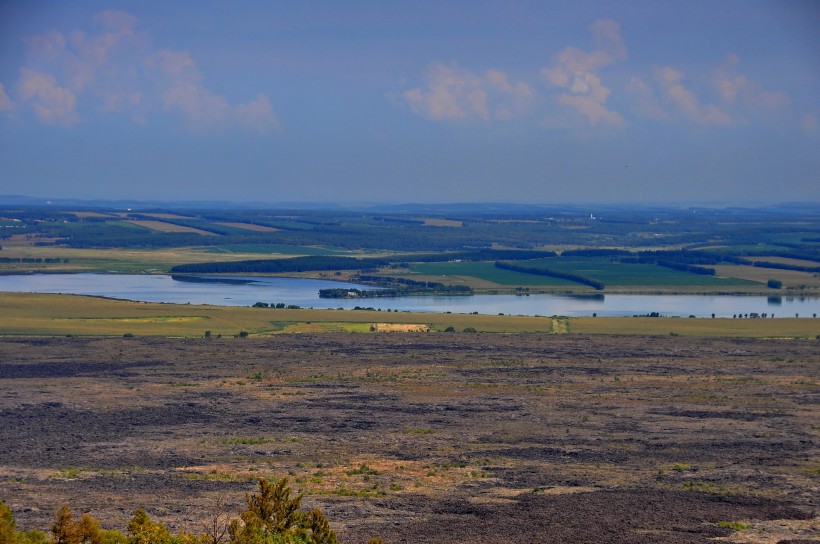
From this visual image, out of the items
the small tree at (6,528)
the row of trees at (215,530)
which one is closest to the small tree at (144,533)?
the row of trees at (215,530)

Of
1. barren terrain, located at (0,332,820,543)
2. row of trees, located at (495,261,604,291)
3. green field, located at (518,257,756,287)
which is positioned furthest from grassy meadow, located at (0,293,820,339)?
green field, located at (518,257,756,287)

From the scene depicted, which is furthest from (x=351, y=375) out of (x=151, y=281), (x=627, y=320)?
(x=151, y=281)

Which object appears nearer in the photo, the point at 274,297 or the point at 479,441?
the point at 479,441

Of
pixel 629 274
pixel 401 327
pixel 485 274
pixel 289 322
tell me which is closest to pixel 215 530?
pixel 401 327

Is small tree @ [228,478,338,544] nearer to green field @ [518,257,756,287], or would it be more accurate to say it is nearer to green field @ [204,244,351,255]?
green field @ [518,257,756,287]

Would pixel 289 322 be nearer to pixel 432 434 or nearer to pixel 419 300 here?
pixel 419 300

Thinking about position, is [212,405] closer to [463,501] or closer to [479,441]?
[479,441]

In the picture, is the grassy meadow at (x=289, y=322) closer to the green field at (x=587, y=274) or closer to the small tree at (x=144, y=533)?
the green field at (x=587, y=274)
